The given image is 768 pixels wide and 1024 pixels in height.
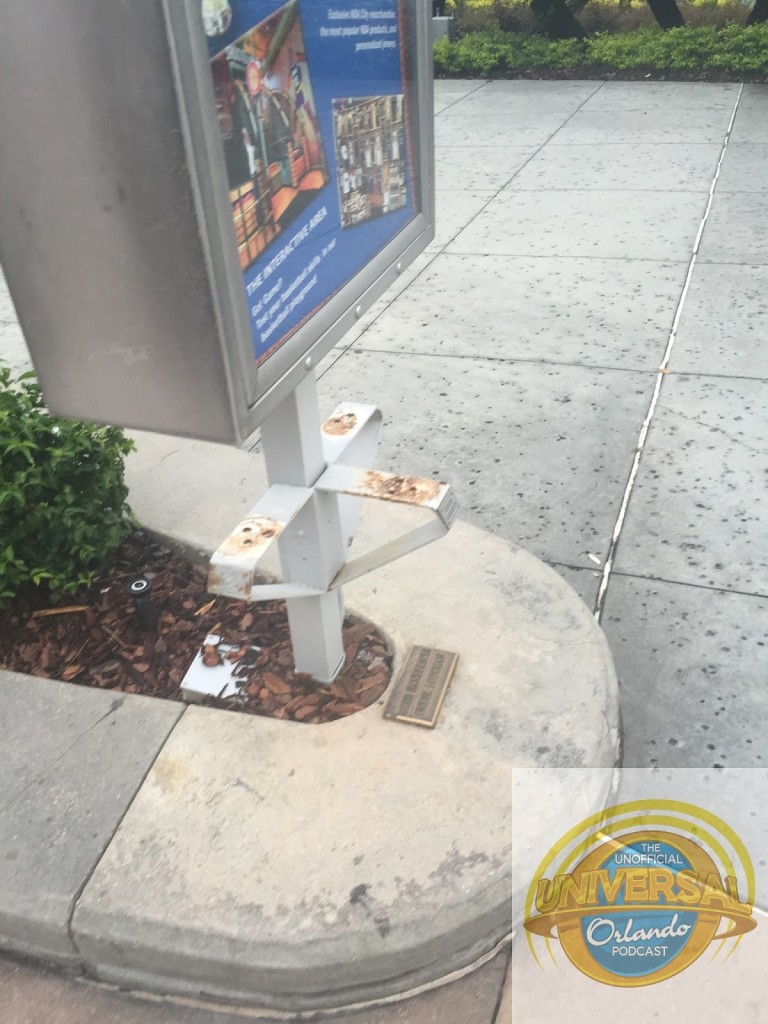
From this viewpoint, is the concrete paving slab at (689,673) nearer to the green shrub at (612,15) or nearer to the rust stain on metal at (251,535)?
the rust stain on metal at (251,535)

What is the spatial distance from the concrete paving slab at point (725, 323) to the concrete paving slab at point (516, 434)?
41 cm

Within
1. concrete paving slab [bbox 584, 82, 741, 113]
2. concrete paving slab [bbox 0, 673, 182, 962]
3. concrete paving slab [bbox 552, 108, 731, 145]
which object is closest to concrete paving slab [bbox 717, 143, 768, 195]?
concrete paving slab [bbox 552, 108, 731, 145]

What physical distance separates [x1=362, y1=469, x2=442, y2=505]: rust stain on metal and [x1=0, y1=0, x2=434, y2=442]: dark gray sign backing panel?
39 cm

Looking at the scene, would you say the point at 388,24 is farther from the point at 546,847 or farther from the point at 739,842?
the point at 739,842

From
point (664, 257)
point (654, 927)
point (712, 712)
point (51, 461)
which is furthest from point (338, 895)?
point (664, 257)

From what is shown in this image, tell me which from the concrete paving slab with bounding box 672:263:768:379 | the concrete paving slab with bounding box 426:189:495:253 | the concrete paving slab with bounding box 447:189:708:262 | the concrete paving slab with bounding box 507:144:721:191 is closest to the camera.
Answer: the concrete paving slab with bounding box 672:263:768:379

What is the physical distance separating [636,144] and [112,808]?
26.8 feet

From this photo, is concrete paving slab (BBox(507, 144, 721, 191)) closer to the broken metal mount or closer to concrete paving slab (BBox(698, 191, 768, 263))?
concrete paving slab (BBox(698, 191, 768, 263))

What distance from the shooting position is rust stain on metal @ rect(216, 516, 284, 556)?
6.26 feet

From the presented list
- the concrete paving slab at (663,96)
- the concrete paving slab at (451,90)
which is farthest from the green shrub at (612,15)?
the concrete paving slab at (663,96)

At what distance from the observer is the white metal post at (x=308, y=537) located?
2.13 meters

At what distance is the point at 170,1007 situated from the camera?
2.08 m

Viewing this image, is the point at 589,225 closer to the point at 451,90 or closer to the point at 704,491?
the point at 704,491

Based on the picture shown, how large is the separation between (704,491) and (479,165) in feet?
18.6
